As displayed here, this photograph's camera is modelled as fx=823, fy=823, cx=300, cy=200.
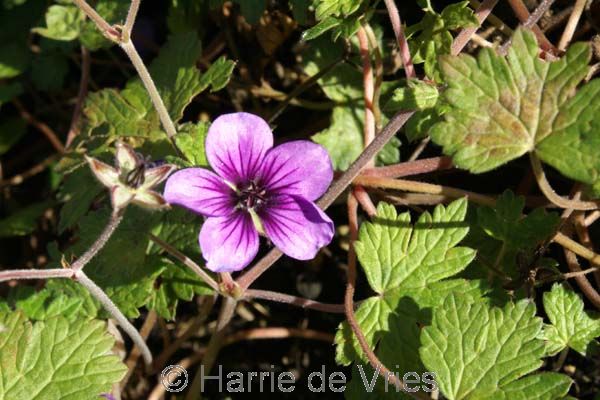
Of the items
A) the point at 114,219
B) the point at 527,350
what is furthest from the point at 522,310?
the point at 114,219

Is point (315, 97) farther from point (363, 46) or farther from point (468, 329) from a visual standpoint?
point (468, 329)

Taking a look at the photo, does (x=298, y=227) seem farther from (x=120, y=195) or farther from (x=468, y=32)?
(x=468, y=32)

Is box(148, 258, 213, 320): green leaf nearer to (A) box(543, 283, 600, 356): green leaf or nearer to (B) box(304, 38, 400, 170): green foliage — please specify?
(B) box(304, 38, 400, 170): green foliage

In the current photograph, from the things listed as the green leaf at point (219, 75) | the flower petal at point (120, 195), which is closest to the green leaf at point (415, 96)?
the green leaf at point (219, 75)

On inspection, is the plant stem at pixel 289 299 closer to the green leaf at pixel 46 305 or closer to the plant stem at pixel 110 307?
the plant stem at pixel 110 307

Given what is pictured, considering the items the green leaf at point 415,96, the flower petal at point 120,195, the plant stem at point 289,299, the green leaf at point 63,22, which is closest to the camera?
the flower petal at point 120,195
